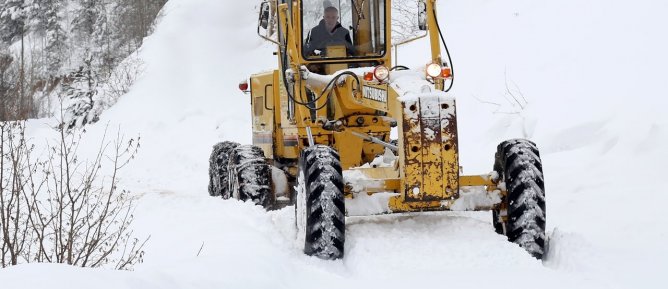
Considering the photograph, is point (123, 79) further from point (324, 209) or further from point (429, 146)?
point (429, 146)

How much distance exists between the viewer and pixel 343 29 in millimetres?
8070

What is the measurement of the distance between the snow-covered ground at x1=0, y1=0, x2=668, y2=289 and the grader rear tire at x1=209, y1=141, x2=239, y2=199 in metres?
0.40

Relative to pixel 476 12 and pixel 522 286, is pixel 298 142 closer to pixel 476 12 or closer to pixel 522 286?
pixel 522 286

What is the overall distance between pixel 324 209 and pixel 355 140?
2.51m

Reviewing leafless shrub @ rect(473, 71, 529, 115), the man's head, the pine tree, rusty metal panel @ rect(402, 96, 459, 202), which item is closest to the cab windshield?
the man's head

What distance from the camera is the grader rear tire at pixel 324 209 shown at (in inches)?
232

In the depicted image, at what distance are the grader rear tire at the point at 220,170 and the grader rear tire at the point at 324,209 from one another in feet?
13.3

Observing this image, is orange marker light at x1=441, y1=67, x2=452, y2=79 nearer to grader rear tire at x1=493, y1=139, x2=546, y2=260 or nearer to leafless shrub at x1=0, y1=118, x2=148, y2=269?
grader rear tire at x1=493, y1=139, x2=546, y2=260

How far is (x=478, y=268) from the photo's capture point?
217 inches

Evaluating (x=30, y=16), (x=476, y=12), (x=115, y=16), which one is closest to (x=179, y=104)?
(x=476, y=12)

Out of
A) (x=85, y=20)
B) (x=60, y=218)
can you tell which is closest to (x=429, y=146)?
(x=60, y=218)

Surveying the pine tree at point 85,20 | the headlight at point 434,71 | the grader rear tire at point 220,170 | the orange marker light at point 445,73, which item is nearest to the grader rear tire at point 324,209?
the headlight at point 434,71

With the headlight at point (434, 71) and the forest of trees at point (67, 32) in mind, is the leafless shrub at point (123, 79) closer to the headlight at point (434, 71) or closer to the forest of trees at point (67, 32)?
the forest of trees at point (67, 32)

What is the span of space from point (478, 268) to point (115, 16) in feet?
188
